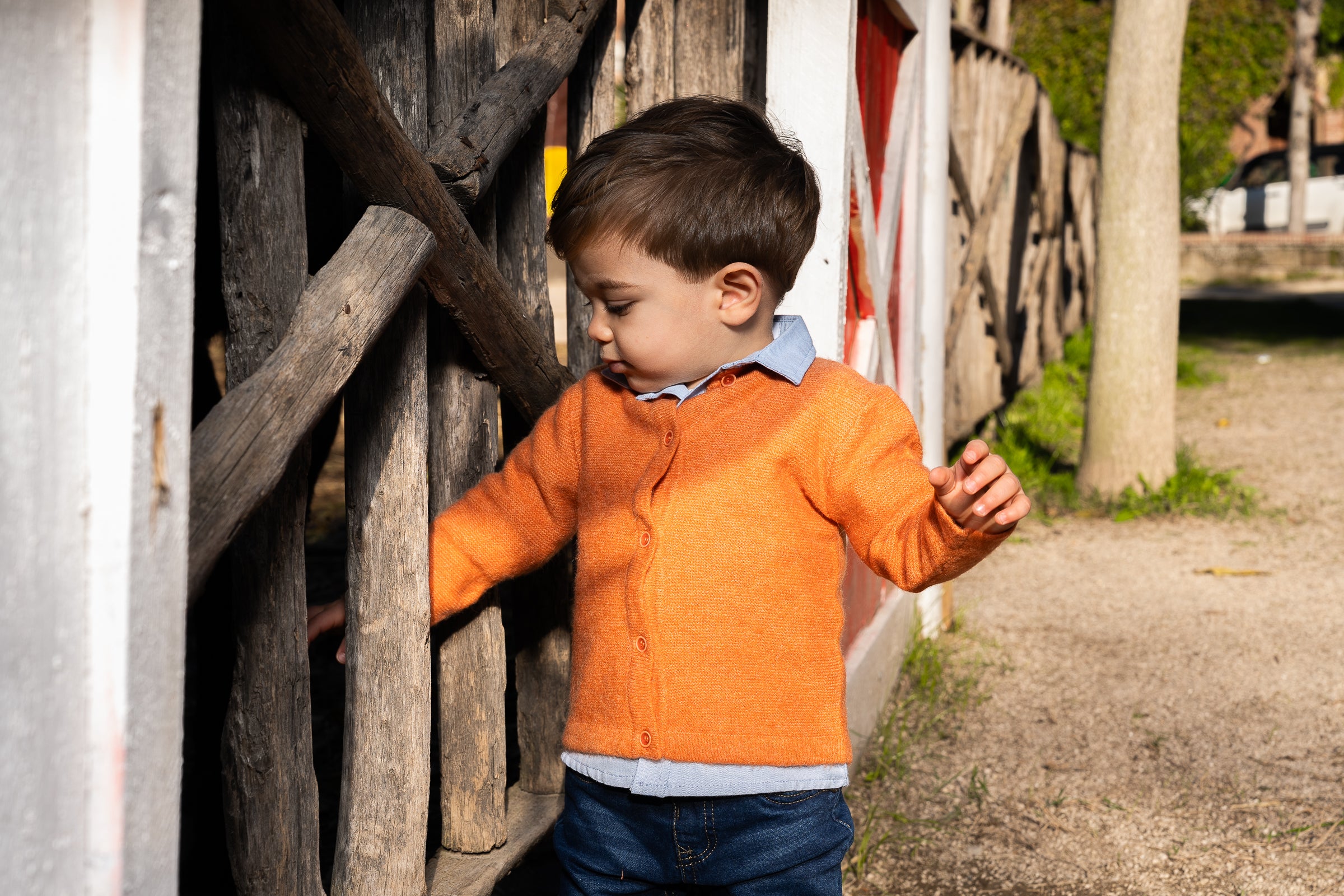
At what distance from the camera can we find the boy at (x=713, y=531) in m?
1.60

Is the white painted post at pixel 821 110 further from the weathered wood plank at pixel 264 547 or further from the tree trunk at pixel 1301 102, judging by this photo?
the tree trunk at pixel 1301 102

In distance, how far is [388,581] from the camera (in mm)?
1696

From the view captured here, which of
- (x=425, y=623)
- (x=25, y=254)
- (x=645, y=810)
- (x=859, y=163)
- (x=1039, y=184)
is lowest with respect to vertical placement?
(x=645, y=810)

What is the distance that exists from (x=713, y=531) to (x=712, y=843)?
41 centimetres

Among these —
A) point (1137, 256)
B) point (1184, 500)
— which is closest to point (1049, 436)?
point (1184, 500)

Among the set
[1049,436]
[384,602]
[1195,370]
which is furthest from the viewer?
[1195,370]

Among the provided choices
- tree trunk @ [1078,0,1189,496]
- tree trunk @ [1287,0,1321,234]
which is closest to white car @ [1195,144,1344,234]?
tree trunk @ [1287,0,1321,234]

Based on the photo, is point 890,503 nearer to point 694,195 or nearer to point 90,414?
point 694,195

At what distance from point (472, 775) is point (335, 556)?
287 centimetres

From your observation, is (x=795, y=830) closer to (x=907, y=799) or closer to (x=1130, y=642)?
(x=907, y=799)

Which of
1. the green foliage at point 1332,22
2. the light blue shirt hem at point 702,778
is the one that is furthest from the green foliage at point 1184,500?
the green foliage at point 1332,22

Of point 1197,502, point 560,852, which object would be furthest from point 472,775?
point 1197,502

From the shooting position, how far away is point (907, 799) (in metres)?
2.89

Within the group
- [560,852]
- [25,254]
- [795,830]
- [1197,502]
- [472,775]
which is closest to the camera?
[25,254]
